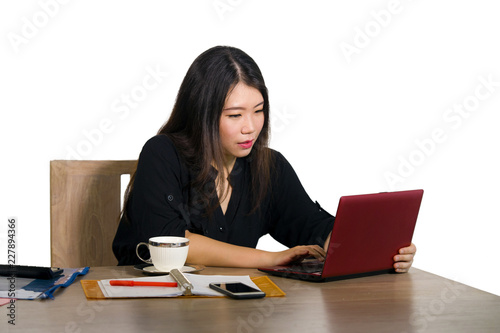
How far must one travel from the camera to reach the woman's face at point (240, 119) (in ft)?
5.89

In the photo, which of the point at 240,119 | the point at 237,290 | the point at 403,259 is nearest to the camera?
the point at 237,290

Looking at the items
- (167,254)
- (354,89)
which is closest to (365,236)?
(167,254)

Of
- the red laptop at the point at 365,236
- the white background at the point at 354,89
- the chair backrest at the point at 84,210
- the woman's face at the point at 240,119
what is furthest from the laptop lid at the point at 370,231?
the white background at the point at 354,89

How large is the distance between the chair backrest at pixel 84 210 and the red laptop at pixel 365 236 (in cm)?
73

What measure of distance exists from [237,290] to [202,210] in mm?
706

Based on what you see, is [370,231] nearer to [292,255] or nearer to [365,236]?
[365,236]

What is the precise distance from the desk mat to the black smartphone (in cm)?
3

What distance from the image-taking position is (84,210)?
6.33 ft

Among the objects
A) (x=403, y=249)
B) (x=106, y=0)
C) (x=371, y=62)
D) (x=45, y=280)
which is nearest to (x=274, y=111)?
(x=371, y=62)

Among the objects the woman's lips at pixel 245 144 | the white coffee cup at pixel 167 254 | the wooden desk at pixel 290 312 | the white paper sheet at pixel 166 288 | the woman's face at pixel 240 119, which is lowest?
the wooden desk at pixel 290 312

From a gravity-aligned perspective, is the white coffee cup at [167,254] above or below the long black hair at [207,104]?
below

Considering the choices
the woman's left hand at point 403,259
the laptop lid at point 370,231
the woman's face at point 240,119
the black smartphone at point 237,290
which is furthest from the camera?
the woman's face at point 240,119

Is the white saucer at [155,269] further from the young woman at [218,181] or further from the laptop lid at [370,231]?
the laptop lid at [370,231]

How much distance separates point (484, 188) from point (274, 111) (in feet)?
4.10
